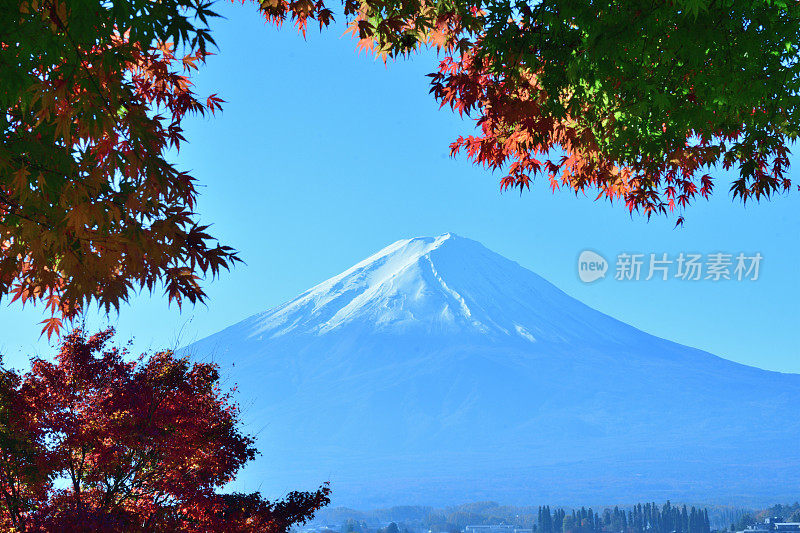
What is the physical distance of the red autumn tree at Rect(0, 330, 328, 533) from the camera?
9852 mm

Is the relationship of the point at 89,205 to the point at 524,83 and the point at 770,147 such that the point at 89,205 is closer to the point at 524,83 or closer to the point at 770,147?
the point at 524,83

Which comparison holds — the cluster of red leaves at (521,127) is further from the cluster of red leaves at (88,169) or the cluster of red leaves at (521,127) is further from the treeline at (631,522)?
the treeline at (631,522)

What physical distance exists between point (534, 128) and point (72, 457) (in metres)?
7.64

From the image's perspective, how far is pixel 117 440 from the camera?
32.3 feet

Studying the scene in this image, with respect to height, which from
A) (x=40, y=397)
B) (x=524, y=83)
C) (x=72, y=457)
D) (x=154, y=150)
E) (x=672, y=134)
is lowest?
(x=72, y=457)

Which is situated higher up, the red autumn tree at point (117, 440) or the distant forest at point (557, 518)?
the red autumn tree at point (117, 440)

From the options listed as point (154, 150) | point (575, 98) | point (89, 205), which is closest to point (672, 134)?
point (575, 98)

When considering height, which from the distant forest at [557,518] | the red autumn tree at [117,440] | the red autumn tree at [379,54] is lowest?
the distant forest at [557,518]

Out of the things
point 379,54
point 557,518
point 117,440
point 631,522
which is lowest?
point 631,522

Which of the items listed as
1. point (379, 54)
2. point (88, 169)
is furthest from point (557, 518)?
point (88, 169)

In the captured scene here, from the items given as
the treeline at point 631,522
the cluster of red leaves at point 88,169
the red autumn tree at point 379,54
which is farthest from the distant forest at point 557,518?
the cluster of red leaves at point 88,169

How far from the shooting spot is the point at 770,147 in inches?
293

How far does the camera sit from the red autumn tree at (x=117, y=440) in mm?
9852

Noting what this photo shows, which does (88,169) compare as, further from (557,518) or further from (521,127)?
(557,518)
